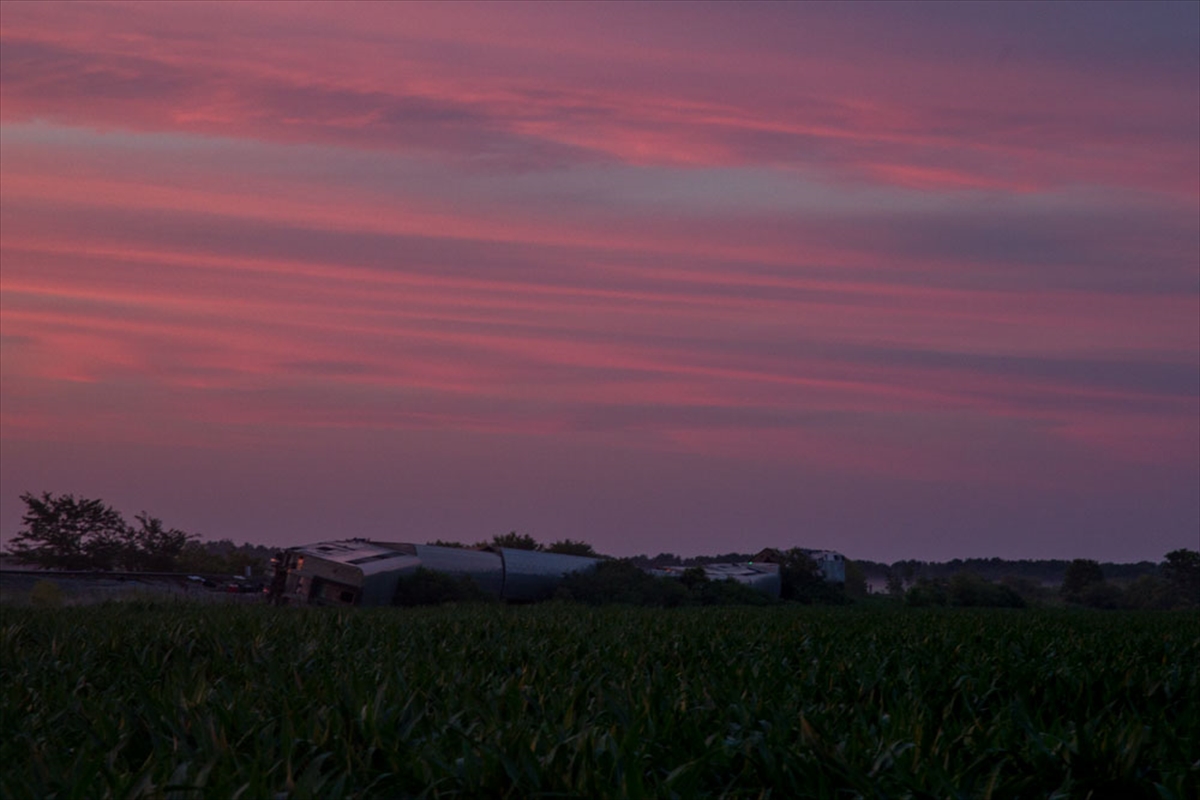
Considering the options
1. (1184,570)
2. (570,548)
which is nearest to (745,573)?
(570,548)

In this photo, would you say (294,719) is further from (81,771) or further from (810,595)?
(810,595)

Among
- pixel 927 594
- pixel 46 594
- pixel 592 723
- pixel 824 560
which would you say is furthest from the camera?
pixel 824 560

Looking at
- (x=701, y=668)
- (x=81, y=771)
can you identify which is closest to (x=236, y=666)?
(x=701, y=668)

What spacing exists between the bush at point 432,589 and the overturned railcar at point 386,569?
338 mm

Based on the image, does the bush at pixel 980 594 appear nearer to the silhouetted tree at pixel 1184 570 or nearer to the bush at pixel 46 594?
the silhouetted tree at pixel 1184 570

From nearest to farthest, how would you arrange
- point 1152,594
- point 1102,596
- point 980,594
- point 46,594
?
point 46,594 → point 980,594 → point 1102,596 → point 1152,594

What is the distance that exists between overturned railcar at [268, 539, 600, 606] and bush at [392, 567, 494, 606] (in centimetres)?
34

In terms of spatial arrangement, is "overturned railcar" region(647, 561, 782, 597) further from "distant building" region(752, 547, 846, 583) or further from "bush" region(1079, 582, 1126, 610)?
"bush" region(1079, 582, 1126, 610)

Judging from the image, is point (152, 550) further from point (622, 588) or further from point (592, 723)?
point (592, 723)

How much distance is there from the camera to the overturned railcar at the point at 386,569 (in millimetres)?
A: 43500

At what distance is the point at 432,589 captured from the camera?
45.4 meters

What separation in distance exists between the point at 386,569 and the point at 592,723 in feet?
118

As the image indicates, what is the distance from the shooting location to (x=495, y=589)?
168 ft

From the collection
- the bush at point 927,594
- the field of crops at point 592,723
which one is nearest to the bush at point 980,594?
the bush at point 927,594
